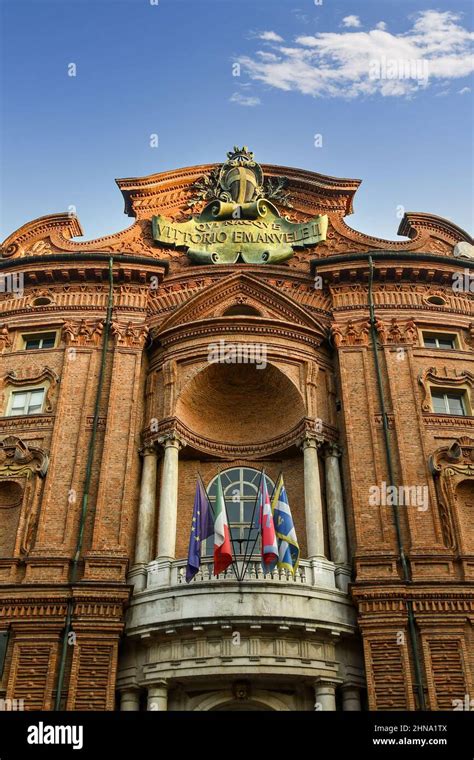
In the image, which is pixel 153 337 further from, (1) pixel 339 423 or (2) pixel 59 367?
(1) pixel 339 423

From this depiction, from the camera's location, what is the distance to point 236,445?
84.1 ft

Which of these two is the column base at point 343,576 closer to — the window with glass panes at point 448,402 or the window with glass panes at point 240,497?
the window with glass panes at point 240,497

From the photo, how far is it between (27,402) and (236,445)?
7.20 meters

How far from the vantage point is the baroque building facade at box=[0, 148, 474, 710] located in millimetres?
19641

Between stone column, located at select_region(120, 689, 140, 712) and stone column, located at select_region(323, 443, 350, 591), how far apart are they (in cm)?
623

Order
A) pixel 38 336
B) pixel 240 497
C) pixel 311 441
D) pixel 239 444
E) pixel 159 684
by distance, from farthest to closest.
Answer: pixel 38 336 < pixel 239 444 < pixel 240 497 < pixel 311 441 < pixel 159 684

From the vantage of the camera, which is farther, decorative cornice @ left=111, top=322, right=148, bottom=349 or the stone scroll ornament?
the stone scroll ornament

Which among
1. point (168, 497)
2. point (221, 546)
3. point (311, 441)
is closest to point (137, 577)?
point (168, 497)

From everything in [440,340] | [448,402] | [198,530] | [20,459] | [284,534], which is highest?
[440,340]

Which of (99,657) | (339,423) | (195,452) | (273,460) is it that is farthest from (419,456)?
(99,657)

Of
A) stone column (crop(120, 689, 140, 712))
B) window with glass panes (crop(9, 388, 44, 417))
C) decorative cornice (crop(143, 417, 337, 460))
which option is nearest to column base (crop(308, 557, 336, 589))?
decorative cornice (crop(143, 417, 337, 460))

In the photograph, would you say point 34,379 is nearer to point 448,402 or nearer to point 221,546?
point 221,546

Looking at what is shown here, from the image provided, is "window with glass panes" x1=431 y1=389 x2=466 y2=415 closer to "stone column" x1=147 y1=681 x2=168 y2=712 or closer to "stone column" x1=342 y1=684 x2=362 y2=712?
"stone column" x1=342 y1=684 x2=362 y2=712
